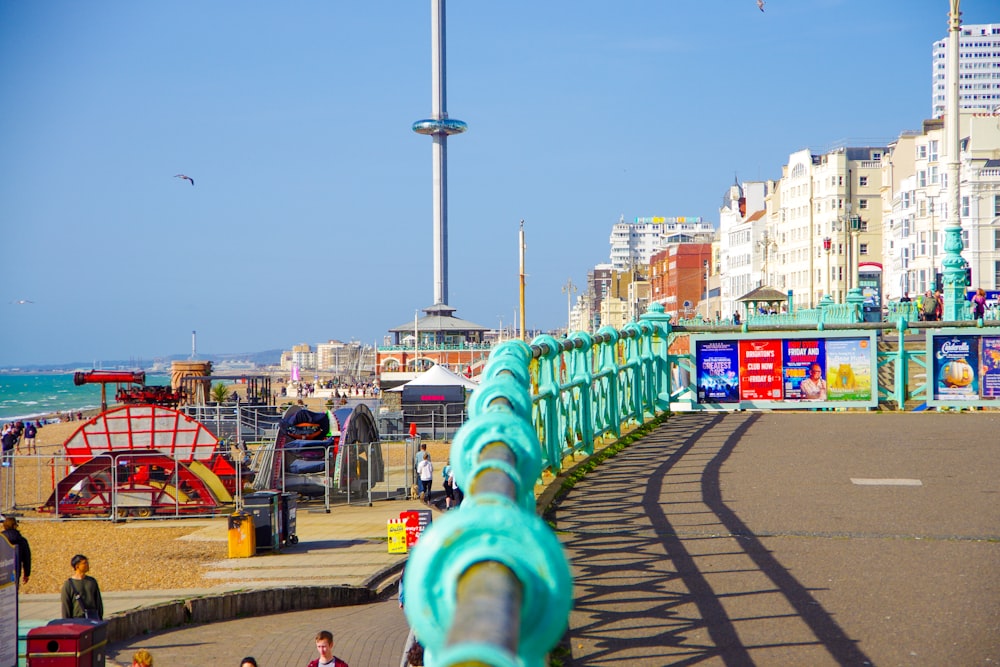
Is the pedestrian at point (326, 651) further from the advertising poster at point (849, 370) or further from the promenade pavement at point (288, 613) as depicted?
the advertising poster at point (849, 370)

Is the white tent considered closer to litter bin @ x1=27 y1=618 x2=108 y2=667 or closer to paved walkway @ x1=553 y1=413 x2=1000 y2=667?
paved walkway @ x1=553 y1=413 x2=1000 y2=667

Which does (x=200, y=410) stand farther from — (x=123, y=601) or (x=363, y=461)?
(x=123, y=601)

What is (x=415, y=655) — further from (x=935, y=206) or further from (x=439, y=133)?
(x=439, y=133)

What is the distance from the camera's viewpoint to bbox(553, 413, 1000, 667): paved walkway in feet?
19.0

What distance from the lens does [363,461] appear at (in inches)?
1073

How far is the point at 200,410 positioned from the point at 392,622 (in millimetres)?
33636

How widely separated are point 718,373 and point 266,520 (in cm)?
823

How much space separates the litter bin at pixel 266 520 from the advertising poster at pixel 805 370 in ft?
29.7

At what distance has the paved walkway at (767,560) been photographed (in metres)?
5.86

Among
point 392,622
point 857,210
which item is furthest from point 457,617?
point 857,210

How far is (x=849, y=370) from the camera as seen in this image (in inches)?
765

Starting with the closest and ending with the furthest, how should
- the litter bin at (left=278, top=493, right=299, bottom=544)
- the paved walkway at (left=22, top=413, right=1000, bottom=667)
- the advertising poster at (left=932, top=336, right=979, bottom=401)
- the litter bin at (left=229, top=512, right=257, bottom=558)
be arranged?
the paved walkway at (left=22, top=413, right=1000, bottom=667)
the litter bin at (left=229, top=512, right=257, bottom=558)
the litter bin at (left=278, top=493, right=299, bottom=544)
the advertising poster at (left=932, top=336, right=979, bottom=401)

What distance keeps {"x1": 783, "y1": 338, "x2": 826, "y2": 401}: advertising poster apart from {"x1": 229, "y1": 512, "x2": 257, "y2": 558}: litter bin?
9.51 metres

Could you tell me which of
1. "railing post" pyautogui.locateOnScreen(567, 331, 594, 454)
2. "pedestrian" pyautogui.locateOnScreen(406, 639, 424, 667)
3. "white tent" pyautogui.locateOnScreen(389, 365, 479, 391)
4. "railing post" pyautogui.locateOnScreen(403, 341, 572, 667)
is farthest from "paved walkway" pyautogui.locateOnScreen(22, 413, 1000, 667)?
"white tent" pyautogui.locateOnScreen(389, 365, 479, 391)
